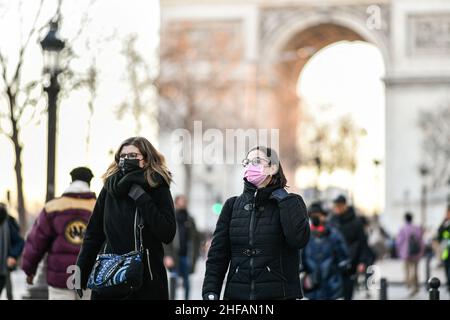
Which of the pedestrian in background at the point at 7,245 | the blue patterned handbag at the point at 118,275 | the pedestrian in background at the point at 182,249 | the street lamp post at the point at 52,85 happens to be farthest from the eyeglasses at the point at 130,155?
the pedestrian in background at the point at 182,249

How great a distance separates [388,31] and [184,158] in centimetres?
985

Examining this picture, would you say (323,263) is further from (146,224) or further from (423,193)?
(423,193)

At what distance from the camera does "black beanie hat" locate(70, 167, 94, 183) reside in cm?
1019

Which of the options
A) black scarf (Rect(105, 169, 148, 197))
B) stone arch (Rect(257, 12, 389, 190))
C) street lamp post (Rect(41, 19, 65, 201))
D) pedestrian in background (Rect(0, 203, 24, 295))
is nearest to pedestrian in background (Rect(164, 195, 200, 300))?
street lamp post (Rect(41, 19, 65, 201))

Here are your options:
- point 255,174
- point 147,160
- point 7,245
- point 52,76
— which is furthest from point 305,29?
point 255,174

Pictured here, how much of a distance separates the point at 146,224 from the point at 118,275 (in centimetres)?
35

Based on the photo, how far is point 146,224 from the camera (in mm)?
7703

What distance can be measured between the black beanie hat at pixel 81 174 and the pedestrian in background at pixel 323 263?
331cm

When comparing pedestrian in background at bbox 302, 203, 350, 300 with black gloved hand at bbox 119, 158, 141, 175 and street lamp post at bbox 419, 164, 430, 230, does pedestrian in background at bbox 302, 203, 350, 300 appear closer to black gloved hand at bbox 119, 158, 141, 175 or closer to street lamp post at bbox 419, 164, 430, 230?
black gloved hand at bbox 119, 158, 141, 175

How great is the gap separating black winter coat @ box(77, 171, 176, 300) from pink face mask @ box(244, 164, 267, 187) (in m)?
0.47

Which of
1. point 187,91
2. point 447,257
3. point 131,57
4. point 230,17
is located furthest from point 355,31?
point 447,257

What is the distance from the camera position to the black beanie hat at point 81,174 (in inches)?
401

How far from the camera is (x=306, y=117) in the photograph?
83.4 metres

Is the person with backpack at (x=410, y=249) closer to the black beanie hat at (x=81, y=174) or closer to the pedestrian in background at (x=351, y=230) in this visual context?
the pedestrian in background at (x=351, y=230)
